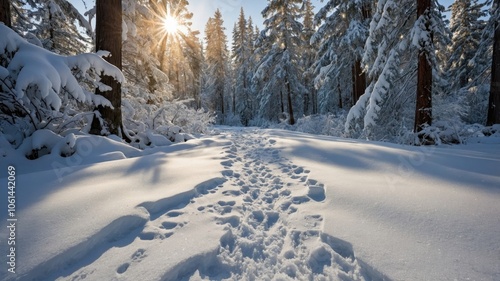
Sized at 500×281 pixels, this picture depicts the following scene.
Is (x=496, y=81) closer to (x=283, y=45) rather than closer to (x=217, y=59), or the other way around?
(x=283, y=45)

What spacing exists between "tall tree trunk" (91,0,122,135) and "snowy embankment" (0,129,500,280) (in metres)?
2.08

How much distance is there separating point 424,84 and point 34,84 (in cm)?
904

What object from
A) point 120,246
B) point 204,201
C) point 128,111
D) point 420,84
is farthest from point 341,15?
point 120,246

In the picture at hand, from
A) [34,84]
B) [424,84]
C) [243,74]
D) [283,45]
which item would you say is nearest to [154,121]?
[34,84]

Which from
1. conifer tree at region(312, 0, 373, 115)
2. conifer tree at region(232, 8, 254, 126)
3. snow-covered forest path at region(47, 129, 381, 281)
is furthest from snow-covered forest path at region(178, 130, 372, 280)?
conifer tree at region(232, 8, 254, 126)

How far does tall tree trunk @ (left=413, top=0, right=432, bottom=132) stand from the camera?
667cm

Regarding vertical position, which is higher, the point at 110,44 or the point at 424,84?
the point at 110,44

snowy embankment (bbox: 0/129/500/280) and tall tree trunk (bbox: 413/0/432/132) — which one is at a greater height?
tall tree trunk (bbox: 413/0/432/132)

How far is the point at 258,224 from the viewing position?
246 centimetres

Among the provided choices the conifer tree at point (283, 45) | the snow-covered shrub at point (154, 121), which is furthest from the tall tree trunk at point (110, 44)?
the conifer tree at point (283, 45)

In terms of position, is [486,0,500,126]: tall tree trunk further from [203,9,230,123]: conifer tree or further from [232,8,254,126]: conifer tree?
[203,9,230,123]: conifer tree

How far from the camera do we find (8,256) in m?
1.67

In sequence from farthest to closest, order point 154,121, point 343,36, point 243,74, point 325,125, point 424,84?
point 243,74 < point 343,36 < point 325,125 < point 154,121 < point 424,84

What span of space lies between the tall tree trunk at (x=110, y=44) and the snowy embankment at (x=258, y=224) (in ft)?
6.84
